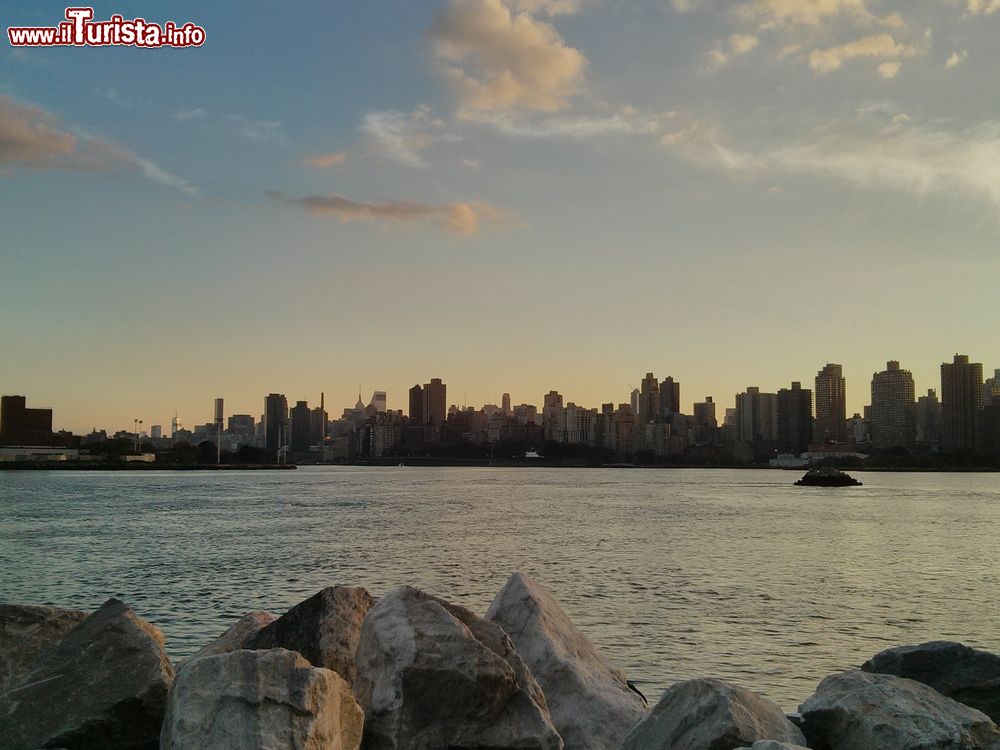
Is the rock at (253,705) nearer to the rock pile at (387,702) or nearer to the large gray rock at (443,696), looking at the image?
the rock pile at (387,702)

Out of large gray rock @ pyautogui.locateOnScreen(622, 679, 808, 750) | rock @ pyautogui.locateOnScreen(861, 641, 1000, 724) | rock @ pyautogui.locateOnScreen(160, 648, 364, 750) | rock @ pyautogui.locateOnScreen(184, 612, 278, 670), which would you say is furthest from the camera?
rock @ pyautogui.locateOnScreen(861, 641, 1000, 724)

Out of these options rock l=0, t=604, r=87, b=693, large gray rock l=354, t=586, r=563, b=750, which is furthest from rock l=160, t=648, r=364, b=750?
rock l=0, t=604, r=87, b=693

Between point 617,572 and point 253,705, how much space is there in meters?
21.6

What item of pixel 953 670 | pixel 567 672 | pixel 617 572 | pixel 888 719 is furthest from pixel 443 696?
pixel 617 572

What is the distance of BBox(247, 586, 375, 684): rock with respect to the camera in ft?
23.2

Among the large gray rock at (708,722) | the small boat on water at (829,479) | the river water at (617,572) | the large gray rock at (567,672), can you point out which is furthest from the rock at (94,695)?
the small boat on water at (829,479)

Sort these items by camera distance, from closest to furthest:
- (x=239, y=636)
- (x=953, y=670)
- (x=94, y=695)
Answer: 1. (x=94, y=695)
2. (x=239, y=636)
3. (x=953, y=670)

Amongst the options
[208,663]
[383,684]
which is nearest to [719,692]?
[383,684]

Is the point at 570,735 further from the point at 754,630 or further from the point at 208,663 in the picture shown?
the point at 754,630

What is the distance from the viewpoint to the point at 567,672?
24.8 feet

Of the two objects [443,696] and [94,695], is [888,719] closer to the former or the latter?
[443,696]

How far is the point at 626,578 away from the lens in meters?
24.7

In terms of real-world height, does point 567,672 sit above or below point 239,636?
below

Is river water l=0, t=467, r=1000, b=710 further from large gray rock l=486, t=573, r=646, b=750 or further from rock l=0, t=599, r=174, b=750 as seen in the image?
rock l=0, t=599, r=174, b=750
